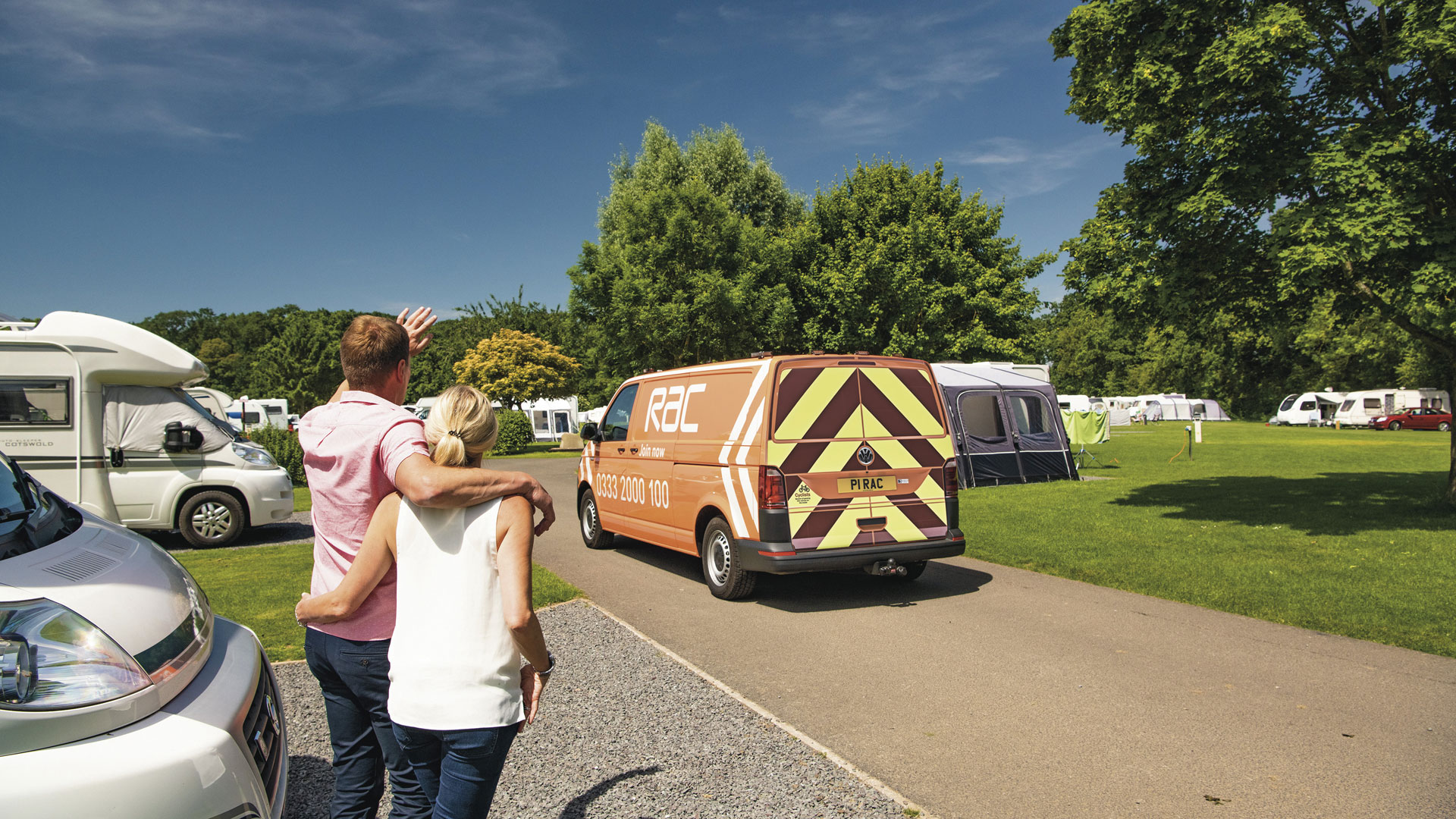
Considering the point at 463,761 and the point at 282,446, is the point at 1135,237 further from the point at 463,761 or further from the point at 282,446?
the point at 282,446

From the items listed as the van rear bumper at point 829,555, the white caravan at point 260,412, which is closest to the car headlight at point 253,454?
the van rear bumper at point 829,555

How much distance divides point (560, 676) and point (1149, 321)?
1168 cm

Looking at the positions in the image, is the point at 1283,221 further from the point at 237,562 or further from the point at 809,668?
the point at 237,562

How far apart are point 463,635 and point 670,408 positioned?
6.56 metres

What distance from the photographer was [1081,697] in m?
4.79

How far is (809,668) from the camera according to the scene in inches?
213

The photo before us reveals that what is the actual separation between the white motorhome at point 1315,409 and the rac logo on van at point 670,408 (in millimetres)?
60937

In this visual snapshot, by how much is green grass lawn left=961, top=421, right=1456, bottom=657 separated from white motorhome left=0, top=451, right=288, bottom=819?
275 inches

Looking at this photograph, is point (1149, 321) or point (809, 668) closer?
point (809, 668)

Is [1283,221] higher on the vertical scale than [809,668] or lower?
higher

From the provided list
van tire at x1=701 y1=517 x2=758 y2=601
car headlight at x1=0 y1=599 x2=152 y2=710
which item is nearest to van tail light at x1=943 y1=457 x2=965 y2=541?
van tire at x1=701 y1=517 x2=758 y2=601

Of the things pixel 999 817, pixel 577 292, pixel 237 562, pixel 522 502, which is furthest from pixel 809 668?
pixel 577 292

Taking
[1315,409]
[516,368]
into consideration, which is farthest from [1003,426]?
[1315,409]

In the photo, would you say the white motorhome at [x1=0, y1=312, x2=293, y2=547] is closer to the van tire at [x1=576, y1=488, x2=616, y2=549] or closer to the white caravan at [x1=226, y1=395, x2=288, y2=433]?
the van tire at [x1=576, y1=488, x2=616, y2=549]
